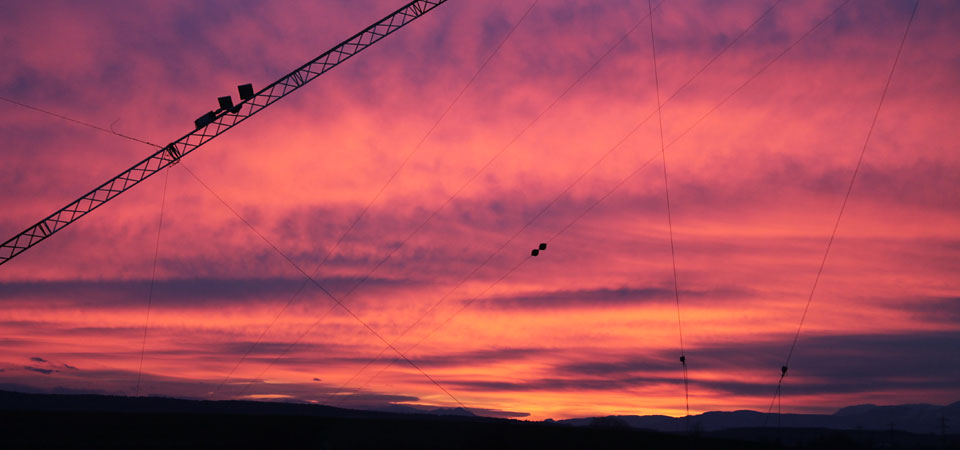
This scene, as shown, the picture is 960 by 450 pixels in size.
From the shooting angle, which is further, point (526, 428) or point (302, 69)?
point (526, 428)

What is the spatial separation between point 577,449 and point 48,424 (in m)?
43.9

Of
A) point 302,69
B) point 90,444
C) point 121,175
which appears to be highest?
point 302,69

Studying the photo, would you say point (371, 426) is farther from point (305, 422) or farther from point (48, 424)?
point (48, 424)

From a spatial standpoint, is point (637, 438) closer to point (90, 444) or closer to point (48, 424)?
point (90, 444)

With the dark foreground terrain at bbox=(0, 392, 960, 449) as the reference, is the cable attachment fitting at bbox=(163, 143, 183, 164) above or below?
above

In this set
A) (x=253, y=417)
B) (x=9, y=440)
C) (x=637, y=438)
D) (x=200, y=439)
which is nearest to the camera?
(x=9, y=440)

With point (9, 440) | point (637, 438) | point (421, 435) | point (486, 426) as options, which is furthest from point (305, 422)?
point (637, 438)

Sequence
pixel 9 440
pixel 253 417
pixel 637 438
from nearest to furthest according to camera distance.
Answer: pixel 9 440 → pixel 637 438 → pixel 253 417

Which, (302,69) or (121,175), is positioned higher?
(302,69)

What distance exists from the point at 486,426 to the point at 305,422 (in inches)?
669

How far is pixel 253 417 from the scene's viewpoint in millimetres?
78500

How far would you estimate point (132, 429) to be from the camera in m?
67.4

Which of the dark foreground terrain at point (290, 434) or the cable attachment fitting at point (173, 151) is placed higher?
the cable attachment fitting at point (173, 151)

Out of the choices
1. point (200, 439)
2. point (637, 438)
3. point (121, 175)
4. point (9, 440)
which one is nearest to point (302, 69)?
point (121, 175)
